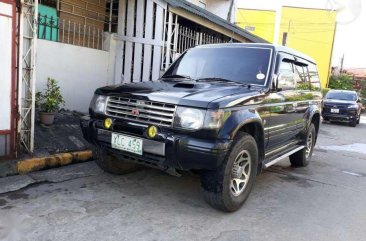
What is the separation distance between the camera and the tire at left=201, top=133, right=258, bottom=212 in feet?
12.4

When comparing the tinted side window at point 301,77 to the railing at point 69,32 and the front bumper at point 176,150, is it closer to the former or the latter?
the front bumper at point 176,150

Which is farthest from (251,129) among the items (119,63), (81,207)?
(119,63)

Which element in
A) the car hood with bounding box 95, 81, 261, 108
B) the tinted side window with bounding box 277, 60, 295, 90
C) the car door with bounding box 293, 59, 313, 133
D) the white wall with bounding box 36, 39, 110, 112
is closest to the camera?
the car hood with bounding box 95, 81, 261, 108

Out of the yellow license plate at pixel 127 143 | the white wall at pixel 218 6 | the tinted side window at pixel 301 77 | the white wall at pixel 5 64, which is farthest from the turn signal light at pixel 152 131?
the white wall at pixel 218 6

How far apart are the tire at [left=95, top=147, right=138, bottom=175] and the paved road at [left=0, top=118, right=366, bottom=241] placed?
108 mm

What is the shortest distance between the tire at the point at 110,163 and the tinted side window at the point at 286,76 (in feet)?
7.58

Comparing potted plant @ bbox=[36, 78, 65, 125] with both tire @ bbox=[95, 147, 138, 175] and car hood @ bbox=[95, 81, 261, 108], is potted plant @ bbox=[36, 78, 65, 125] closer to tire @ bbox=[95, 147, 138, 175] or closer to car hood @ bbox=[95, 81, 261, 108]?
tire @ bbox=[95, 147, 138, 175]

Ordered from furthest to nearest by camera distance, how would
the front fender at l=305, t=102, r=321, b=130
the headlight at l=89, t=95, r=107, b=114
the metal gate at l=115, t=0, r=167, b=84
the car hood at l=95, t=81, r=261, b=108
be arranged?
the metal gate at l=115, t=0, r=167, b=84 → the front fender at l=305, t=102, r=321, b=130 → the headlight at l=89, t=95, r=107, b=114 → the car hood at l=95, t=81, r=261, b=108

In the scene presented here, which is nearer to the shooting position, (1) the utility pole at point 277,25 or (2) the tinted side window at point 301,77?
(2) the tinted side window at point 301,77

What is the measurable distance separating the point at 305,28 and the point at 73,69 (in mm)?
28180

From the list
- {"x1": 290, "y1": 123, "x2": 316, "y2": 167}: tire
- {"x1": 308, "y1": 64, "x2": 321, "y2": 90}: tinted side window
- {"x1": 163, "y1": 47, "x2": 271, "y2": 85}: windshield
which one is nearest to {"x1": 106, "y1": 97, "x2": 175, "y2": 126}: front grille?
{"x1": 163, "y1": 47, "x2": 271, "y2": 85}: windshield

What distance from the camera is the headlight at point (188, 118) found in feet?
11.9

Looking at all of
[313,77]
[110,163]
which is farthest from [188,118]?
[313,77]

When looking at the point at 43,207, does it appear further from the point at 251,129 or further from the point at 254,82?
the point at 254,82
